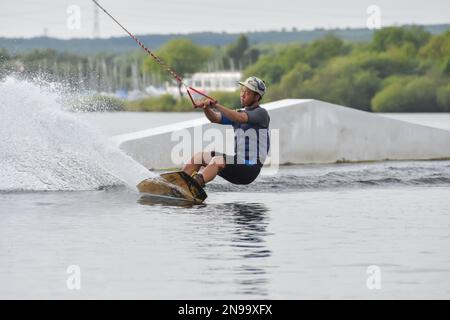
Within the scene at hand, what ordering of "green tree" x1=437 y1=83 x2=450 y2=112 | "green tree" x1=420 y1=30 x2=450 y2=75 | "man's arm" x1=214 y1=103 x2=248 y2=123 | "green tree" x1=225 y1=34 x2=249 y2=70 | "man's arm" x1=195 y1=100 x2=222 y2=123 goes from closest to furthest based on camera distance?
"man's arm" x1=195 y1=100 x2=222 y2=123 < "man's arm" x1=214 y1=103 x2=248 y2=123 < "green tree" x1=437 y1=83 x2=450 y2=112 < "green tree" x1=420 y1=30 x2=450 y2=75 < "green tree" x1=225 y1=34 x2=249 y2=70

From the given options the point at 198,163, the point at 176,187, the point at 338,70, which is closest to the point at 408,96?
the point at 338,70

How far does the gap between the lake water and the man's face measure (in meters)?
1.24

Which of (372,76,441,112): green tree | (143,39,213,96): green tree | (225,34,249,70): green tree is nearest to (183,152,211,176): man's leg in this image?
(372,76,441,112): green tree

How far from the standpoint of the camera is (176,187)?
18.0m

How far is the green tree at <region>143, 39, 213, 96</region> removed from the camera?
126m

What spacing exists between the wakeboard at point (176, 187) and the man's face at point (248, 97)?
1.11 meters

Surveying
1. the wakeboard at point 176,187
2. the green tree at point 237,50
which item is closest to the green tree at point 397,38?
the green tree at point 237,50

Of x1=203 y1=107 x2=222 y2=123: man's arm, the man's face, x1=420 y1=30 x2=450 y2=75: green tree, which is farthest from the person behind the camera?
x1=420 y1=30 x2=450 y2=75: green tree

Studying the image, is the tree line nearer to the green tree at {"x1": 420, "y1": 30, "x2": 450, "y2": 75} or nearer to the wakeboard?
the green tree at {"x1": 420, "y1": 30, "x2": 450, "y2": 75}

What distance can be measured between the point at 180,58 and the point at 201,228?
11279cm

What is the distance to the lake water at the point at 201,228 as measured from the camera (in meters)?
12.0

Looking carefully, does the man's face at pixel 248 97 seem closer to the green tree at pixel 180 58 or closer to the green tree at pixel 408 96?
the green tree at pixel 408 96
